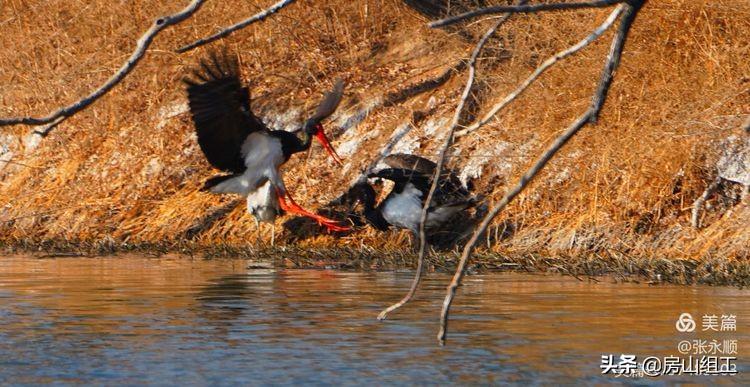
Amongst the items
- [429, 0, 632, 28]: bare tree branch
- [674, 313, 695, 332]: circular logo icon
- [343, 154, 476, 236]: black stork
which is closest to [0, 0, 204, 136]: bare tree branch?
[429, 0, 632, 28]: bare tree branch

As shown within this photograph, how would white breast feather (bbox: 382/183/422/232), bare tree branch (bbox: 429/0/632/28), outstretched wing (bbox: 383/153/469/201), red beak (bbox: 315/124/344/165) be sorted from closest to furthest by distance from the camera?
bare tree branch (bbox: 429/0/632/28)
white breast feather (bbox: 382/183/422/232)
outstretched wing (bbox: 383/153/469/201)
red beak (bbox: 315/124/344/165)

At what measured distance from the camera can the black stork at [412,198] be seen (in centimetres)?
1116

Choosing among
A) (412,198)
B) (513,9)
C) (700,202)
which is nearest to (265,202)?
(412,198)

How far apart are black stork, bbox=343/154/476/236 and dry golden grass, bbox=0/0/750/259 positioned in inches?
12.7

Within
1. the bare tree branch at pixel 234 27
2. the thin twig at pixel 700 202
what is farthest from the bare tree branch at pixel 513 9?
the thin twig at pixel 700 202

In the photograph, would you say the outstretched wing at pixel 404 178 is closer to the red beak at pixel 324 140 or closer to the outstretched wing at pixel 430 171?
the outstretched wing at pixel 430 171

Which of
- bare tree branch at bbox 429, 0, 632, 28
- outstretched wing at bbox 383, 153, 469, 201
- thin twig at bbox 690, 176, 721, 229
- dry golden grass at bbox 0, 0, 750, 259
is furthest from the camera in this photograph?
outstretched wing at bbox 383, 153, 469, 201

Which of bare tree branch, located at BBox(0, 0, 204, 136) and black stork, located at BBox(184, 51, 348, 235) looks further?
black stork, located at BBox(184, 51, 348, 235)

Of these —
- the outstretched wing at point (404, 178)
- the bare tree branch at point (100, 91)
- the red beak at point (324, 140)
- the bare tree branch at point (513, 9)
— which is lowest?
the bare tree branch at point (100, 91)

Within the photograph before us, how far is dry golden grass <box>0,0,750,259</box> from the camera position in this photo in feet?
34.0

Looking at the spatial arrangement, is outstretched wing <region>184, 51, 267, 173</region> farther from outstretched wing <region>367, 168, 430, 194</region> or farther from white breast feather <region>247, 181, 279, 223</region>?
outstretched wing <region>367, 168, 430, 194</region>

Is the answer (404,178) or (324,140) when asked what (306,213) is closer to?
(324,140)

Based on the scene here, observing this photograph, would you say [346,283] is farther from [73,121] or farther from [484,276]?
[73,121]

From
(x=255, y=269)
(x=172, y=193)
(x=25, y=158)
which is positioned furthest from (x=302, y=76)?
(x=255, y=269)
